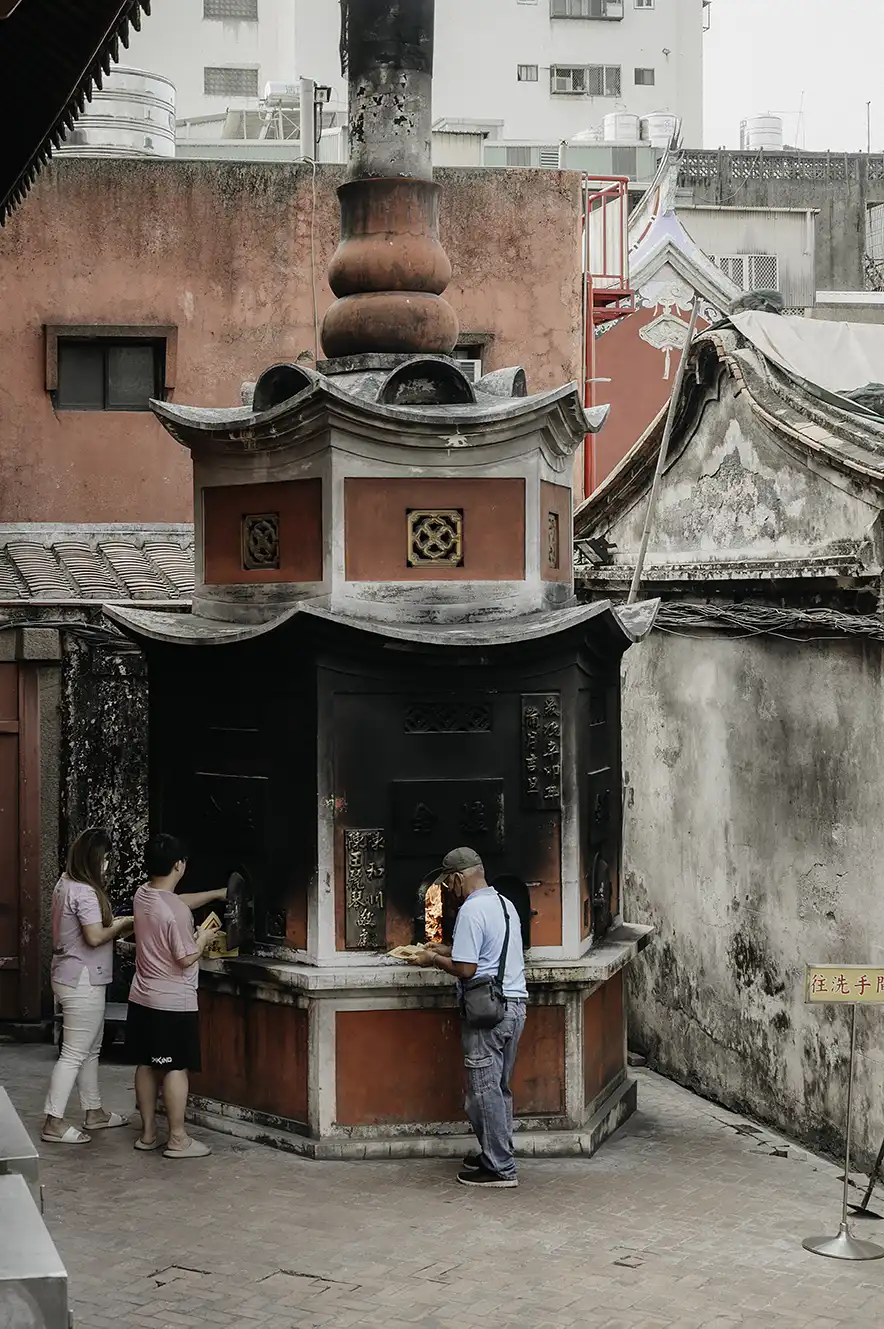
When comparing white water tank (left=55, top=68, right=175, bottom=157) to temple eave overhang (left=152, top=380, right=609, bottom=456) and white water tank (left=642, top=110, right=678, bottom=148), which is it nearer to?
temple eave overhang (left=152, top=380, right=609, bottom=456)

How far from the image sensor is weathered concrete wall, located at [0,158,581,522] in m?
15.5

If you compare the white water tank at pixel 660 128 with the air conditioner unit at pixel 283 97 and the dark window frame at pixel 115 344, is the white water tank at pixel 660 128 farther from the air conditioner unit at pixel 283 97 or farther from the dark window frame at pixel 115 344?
the dark window frame at pixel 115 344

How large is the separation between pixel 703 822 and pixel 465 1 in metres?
37.3

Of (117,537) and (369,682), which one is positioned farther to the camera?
(117,537)

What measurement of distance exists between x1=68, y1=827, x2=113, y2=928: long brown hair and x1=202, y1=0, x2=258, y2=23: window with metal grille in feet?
117

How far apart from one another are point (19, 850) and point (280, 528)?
427 cm

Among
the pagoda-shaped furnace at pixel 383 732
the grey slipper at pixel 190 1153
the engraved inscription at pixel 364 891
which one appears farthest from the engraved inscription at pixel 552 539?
the grey slipper at pixel 190 1153

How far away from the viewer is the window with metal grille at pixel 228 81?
41688mm

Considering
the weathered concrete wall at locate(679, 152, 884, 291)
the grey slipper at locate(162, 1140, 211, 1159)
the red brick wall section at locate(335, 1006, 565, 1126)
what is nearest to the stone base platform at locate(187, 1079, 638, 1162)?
the red brick wall section at locate(335, 1006, 565, 1126)

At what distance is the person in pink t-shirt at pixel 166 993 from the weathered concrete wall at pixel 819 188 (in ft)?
107

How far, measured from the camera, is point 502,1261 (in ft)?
27.9

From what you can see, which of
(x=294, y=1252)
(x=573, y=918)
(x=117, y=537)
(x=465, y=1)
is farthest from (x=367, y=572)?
(x=465, y=1)

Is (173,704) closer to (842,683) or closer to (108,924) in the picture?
(108,924)

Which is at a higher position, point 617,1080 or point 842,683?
point 842,683
